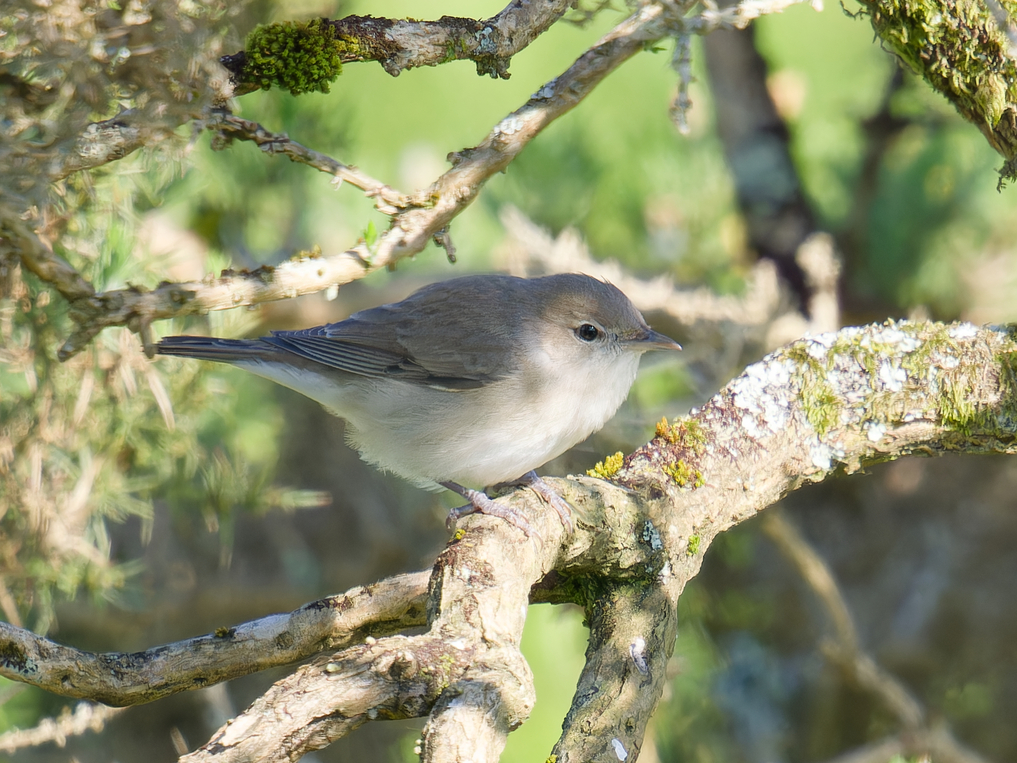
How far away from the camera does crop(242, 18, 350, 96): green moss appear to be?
2.18 meters

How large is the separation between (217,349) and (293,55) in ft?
4.82

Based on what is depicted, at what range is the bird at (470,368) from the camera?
3.37 m

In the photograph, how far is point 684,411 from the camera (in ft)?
15.2

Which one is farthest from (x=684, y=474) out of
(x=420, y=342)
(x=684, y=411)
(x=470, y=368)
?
(x=684, y=411)

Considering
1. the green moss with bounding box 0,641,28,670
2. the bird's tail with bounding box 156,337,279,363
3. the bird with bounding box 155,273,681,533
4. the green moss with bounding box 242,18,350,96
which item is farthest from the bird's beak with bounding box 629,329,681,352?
the green moss with bounding box 0,641,28,670

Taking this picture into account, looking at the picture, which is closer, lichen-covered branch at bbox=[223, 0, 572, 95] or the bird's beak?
lichen-covered branch at bbox=[223, 0, 572, 95]

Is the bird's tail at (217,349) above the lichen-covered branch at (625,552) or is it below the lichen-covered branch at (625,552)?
below

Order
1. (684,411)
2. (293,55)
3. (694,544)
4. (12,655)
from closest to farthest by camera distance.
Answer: (12,655)
(293,55)
(694,544)
(684,411)

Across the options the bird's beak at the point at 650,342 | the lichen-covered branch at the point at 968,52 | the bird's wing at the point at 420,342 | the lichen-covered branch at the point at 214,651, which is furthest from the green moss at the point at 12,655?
the lichen-covered branch at the point at 968,52

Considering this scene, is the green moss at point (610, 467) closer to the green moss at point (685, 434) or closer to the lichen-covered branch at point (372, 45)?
the green moss at point (685, 434)

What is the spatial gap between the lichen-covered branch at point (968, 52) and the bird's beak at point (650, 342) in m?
1.31

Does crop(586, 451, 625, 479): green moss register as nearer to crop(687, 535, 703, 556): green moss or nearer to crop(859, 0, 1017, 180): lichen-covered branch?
crop(687, 535, 703, 556): green moss

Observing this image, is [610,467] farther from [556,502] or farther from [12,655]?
[12,655]

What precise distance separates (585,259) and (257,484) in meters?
1.92
